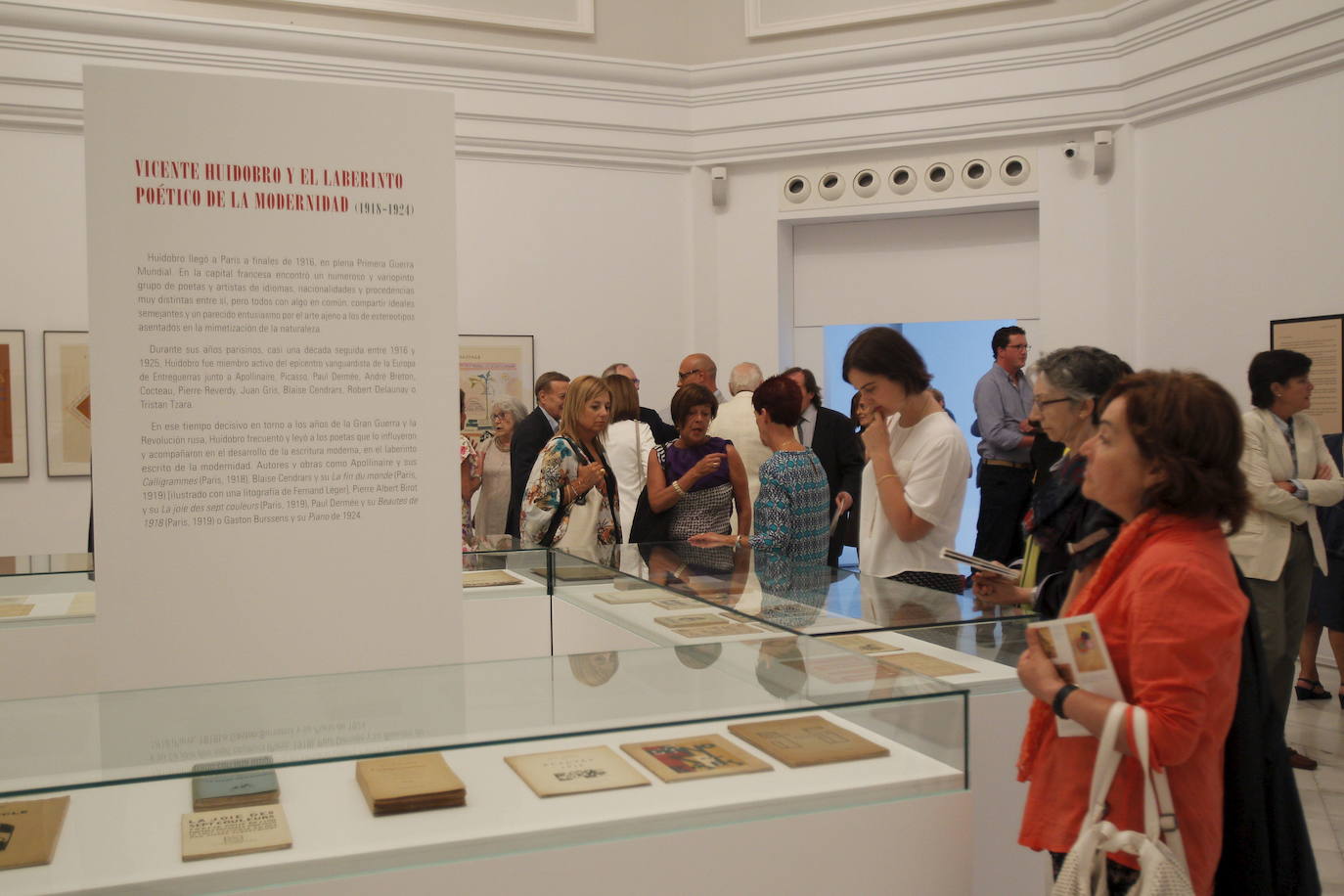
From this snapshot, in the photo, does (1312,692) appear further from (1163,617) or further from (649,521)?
(1163,617)

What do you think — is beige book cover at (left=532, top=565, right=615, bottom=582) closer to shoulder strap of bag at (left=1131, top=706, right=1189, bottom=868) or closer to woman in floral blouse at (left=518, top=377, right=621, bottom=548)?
woman in floral blouse at (left=518, top=377, right=621, bottom=548)

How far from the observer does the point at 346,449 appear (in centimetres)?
344

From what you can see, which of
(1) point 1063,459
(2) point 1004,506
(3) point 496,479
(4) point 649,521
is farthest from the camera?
(2) point 1004,506

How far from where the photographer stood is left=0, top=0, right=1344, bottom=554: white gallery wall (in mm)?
7512

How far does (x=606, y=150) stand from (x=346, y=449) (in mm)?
6571

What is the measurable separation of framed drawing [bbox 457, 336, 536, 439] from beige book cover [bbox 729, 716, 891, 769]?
22.7ft

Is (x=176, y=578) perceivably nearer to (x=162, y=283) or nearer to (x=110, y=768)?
(x=162, y=283)

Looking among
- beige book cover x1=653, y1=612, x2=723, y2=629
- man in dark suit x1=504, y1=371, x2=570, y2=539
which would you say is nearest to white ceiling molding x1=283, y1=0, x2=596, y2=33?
man in dark suit x1=504, y1=371, x2=570, y2=539

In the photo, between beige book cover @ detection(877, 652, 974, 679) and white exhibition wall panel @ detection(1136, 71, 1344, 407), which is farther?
white exhibition wall panel @ detection(1136, 71, 1344, 407)

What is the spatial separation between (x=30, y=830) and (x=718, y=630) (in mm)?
1748

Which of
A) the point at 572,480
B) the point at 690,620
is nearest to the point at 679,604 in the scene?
the point at 690,620

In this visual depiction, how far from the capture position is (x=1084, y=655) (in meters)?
1.98

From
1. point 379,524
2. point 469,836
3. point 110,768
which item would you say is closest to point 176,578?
point 379,524

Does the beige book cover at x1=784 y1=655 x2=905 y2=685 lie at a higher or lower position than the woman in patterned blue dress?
lower
